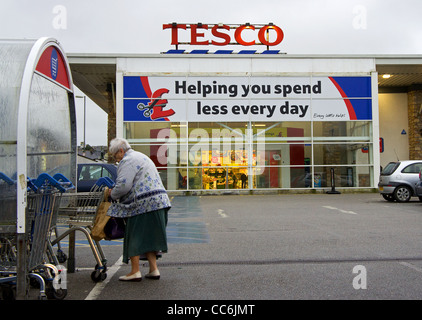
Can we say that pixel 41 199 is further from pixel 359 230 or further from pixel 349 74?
pixel 349 74

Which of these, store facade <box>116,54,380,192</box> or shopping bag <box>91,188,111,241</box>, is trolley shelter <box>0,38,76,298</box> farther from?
store facade <box>116,54,380,192</box>

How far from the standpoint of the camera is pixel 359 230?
9.20 m

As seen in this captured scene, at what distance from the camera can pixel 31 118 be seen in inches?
200

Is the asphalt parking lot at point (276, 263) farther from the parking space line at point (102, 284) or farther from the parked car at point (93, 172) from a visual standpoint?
the parked car at point (93, 172)

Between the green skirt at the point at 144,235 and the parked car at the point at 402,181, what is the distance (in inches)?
515

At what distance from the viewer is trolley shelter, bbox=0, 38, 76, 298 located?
12.9 ft

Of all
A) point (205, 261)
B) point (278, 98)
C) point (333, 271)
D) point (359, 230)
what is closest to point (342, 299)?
point (333, 271)

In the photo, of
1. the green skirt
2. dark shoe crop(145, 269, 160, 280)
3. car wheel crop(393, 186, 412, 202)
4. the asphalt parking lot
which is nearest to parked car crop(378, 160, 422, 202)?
car wheel crop(393, 186, 412, 202)

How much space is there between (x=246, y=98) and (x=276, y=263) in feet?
54.7

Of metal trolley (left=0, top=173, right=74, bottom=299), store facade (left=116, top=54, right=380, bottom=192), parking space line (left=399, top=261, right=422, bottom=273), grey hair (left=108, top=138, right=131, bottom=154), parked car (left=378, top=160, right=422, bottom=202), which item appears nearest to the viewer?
metal trolley (left=0, top=173, right=74, bottom=299)

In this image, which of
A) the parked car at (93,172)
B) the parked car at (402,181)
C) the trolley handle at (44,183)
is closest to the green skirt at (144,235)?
the trolley handle at (44,183)

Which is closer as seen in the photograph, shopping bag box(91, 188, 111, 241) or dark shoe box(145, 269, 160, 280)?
shopping bag box(91, 188, 111, 241)

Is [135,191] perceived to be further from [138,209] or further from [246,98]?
[246,98]

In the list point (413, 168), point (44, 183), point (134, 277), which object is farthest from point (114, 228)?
point (413, 168)
